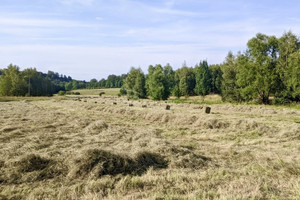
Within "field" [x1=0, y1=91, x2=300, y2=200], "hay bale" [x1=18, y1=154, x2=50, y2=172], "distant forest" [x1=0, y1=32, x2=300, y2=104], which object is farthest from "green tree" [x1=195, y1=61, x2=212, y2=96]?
"hay bale" [x1=18, y1=154, x2=50, y2=172]

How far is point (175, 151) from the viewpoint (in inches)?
295

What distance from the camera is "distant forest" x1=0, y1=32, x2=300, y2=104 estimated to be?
37344 mm

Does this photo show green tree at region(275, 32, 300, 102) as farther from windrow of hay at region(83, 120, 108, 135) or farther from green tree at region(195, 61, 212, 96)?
windrow of hay at region(83, 120, 108, 135)

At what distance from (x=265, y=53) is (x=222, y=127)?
32040mm

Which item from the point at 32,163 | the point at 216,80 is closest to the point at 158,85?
the point at 216,80

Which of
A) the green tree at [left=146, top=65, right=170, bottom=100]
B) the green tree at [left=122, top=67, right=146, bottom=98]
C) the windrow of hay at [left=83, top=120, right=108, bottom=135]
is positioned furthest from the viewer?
the green tree at [left=122, top=67, right=146, bottom=98]

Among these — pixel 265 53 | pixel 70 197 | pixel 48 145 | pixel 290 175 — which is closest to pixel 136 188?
pixel 70 197

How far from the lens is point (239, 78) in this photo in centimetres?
4203

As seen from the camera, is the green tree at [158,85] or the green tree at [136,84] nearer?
the green tree at [158,85]

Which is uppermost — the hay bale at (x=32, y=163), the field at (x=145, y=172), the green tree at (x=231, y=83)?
the green tree at (x=231, y=83)

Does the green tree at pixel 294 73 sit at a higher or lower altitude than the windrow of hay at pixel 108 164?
higher

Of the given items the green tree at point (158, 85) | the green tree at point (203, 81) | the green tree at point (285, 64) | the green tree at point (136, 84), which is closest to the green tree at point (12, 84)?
the green tree at point (136, 84)

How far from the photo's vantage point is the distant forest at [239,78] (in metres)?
37.3

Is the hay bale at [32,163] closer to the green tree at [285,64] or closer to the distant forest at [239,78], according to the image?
the distant forest at [239,78]
